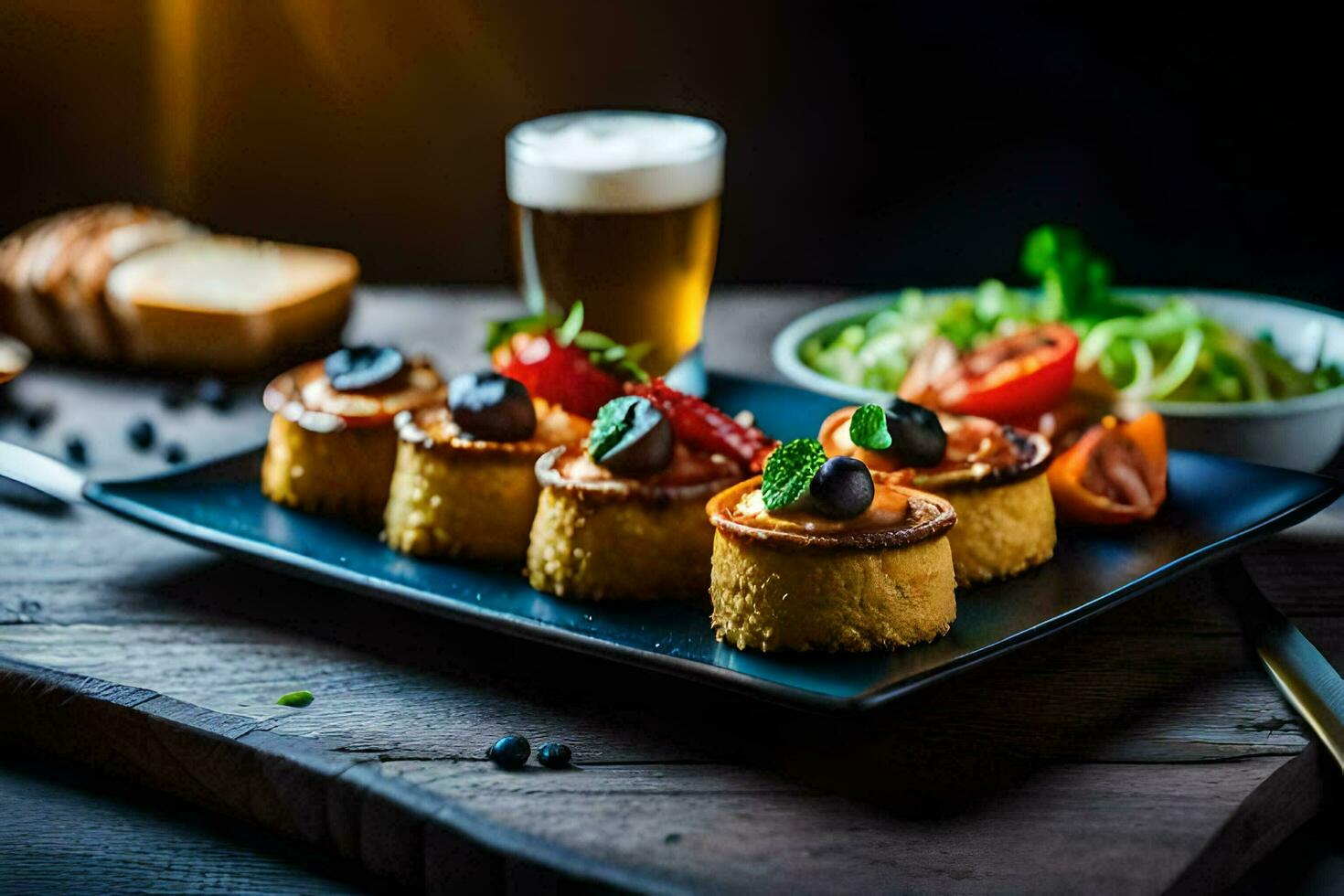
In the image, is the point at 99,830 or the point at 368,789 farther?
the point at 99,830

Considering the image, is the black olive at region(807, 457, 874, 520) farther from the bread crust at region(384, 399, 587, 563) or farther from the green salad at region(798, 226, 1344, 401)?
the green salad at region(798, 226, 1344, 401)

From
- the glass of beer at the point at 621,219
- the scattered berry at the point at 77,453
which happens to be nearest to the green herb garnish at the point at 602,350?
the glass of beer at the point at 621,219

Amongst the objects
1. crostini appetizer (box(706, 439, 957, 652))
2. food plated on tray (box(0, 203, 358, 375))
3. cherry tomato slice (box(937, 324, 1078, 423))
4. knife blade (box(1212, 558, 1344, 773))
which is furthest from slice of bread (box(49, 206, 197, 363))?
knife blade (box(1212, 558, 1344, 773))

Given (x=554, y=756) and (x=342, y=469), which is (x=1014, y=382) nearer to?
(x=342, y=469)

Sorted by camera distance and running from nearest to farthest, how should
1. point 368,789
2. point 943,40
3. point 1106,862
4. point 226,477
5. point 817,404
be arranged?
point 1106,862
point 368,789
point 226,477
point 817,404
point 943,40

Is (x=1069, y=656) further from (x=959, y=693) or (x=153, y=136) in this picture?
(x=153, y=136)

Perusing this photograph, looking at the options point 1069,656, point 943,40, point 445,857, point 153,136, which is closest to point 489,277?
point 153,136
